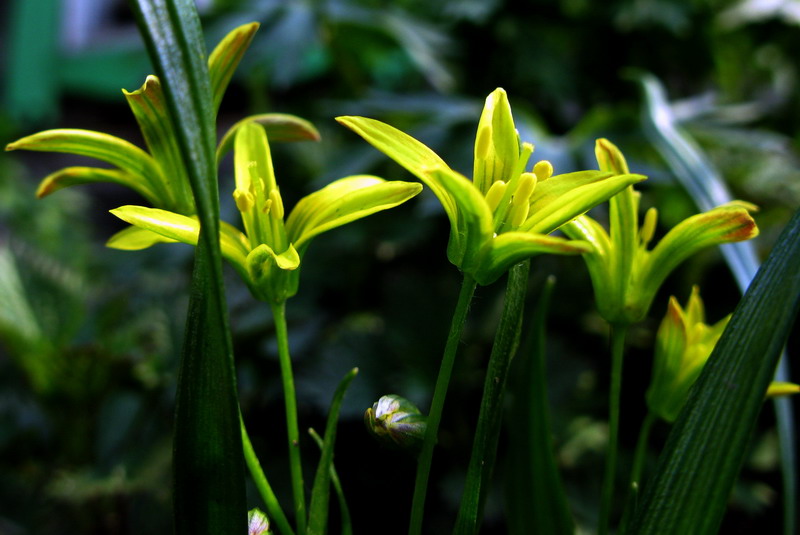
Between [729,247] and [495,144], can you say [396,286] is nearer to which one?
[729,247]

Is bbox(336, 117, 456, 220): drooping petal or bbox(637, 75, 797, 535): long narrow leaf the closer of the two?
bbox(336, 117, 456, 220): drooping petal

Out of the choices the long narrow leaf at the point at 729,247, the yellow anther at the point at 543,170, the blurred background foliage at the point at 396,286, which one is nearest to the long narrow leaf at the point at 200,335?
the yellow anther at the point at 543,170

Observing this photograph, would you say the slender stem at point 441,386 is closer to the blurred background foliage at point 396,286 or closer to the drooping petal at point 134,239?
the drooping petal at point 134,239

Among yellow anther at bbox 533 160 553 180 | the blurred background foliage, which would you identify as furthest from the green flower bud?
the blurred background foliage

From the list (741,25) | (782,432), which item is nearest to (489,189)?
(782,432)

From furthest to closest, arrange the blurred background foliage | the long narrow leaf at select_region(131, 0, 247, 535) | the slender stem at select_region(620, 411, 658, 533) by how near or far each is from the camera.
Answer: the blurred background foliage → the slender stem at select_region(620, 411, 658, 533) → the long narrow leaf at select_region(131, 0, 247, 535)

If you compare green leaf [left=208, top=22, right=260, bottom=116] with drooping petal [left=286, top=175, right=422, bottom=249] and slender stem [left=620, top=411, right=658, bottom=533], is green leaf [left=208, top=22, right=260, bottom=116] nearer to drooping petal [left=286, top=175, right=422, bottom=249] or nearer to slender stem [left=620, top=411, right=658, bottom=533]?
drooping petal [left=286, top=175, right=422, bottom=249]
